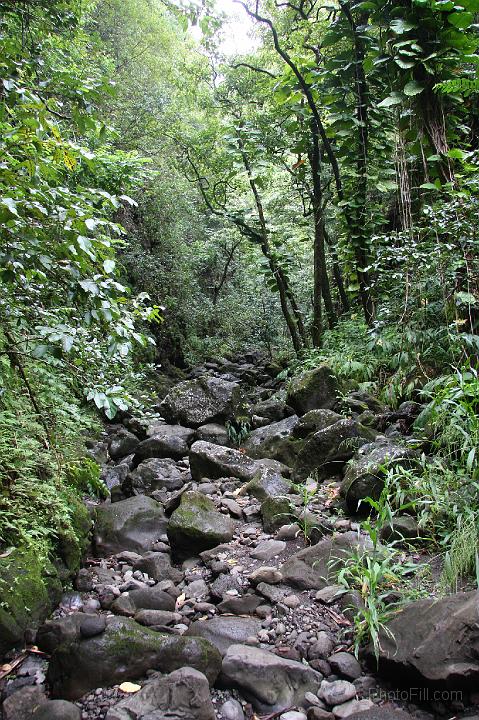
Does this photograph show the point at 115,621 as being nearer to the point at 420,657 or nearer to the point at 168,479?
the point at 420,657

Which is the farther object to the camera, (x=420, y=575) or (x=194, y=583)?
(x=194, y=583)

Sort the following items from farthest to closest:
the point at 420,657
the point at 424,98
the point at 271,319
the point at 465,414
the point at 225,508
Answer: the point at 271,319 < the point at 424,98 < the point at 225,508 < the point at 465,414 < the point at 420,657

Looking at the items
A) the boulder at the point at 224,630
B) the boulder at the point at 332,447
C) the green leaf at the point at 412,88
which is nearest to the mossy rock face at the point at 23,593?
the boulder at the point at 224,630

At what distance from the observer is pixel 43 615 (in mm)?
2850

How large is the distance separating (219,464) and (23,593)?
292cm

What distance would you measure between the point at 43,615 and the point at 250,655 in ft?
4.21

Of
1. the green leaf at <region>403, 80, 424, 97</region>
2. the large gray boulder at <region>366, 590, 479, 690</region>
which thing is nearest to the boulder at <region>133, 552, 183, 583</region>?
the large gray boulder at <region>366, 590, 479, 690</region>

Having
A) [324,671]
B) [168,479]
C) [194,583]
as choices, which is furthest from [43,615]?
[168,479]

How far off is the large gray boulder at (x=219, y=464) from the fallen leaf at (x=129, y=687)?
3054mm

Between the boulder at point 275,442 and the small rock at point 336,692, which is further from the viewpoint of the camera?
the boulder at point 275,442

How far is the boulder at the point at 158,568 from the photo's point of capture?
11.9 feet

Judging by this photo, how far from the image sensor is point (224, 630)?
2787 mm

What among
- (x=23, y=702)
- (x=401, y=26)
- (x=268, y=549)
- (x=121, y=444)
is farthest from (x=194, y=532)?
(x=401, y=26)

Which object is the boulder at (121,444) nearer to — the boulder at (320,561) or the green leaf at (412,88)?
the boulder at (320,561)
